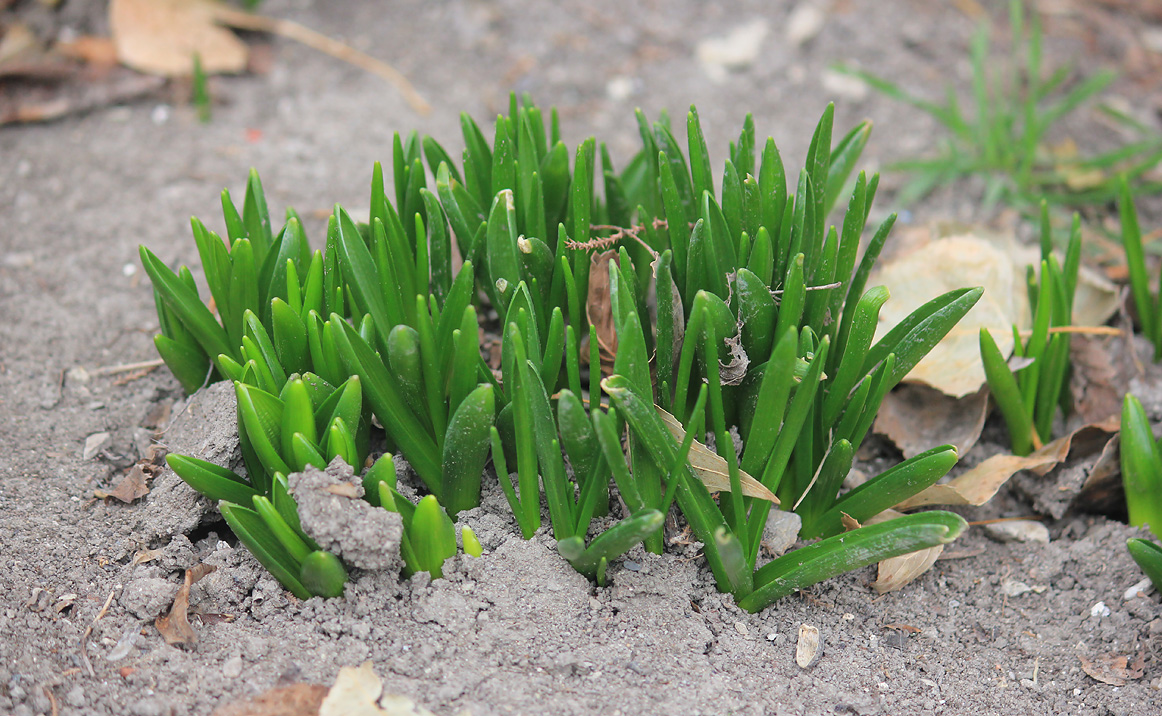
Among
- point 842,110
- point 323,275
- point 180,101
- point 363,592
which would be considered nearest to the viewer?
point 363,592

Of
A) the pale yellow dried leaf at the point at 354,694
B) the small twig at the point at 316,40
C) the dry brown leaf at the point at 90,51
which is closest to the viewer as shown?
the pale yellow dried leaf at the point at 354,694

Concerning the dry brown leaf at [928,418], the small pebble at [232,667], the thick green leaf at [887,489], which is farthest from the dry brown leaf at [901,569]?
the small pebble at [232,667]

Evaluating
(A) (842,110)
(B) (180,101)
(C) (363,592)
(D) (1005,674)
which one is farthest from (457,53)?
(D) (1005,674)

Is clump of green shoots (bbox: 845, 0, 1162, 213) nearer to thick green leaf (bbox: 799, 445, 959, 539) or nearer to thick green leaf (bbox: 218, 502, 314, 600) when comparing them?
thick green leaf (bbox: 799, 445, 959, 539)

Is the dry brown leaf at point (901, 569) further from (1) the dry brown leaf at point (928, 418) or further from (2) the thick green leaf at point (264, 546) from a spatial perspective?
(2) the thick green leaf at point (264, 546)

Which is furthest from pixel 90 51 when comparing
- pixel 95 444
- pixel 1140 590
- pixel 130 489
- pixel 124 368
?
pixel 1140 590

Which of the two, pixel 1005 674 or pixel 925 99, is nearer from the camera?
pixel 1005 674

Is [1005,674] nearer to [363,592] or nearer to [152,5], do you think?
[363,592]
